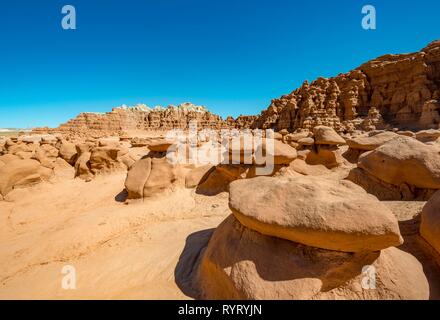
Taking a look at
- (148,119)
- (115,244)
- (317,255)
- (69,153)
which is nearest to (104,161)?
(69,153)

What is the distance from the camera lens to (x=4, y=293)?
329 cm

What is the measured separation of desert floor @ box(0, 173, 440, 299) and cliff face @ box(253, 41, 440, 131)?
2687 cm

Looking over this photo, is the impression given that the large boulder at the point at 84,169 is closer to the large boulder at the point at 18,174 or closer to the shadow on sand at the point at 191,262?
the large boulder at the point at 18,174

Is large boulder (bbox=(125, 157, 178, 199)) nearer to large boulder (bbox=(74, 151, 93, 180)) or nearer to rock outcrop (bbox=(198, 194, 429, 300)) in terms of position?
large boulder (bbox=(74, 151, 93, 180))

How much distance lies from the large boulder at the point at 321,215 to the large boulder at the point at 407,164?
91.1 inches

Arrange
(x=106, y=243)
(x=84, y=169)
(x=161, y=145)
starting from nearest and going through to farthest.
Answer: (x=106, y=243), (x=161, y=145), (x=84, y=169)

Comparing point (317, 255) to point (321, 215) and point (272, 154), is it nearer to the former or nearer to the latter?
point (321, 215)

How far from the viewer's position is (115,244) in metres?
4.38

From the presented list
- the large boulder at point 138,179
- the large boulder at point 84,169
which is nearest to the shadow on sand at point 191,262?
the large boulder at point 138,179

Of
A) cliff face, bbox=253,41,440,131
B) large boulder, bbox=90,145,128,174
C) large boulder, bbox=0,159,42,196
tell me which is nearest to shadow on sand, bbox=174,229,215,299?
large boulder, bbox=90,145,128,174

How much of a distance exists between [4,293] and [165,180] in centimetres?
424

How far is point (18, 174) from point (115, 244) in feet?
23.4

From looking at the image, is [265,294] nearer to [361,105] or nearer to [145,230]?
[145,230]
